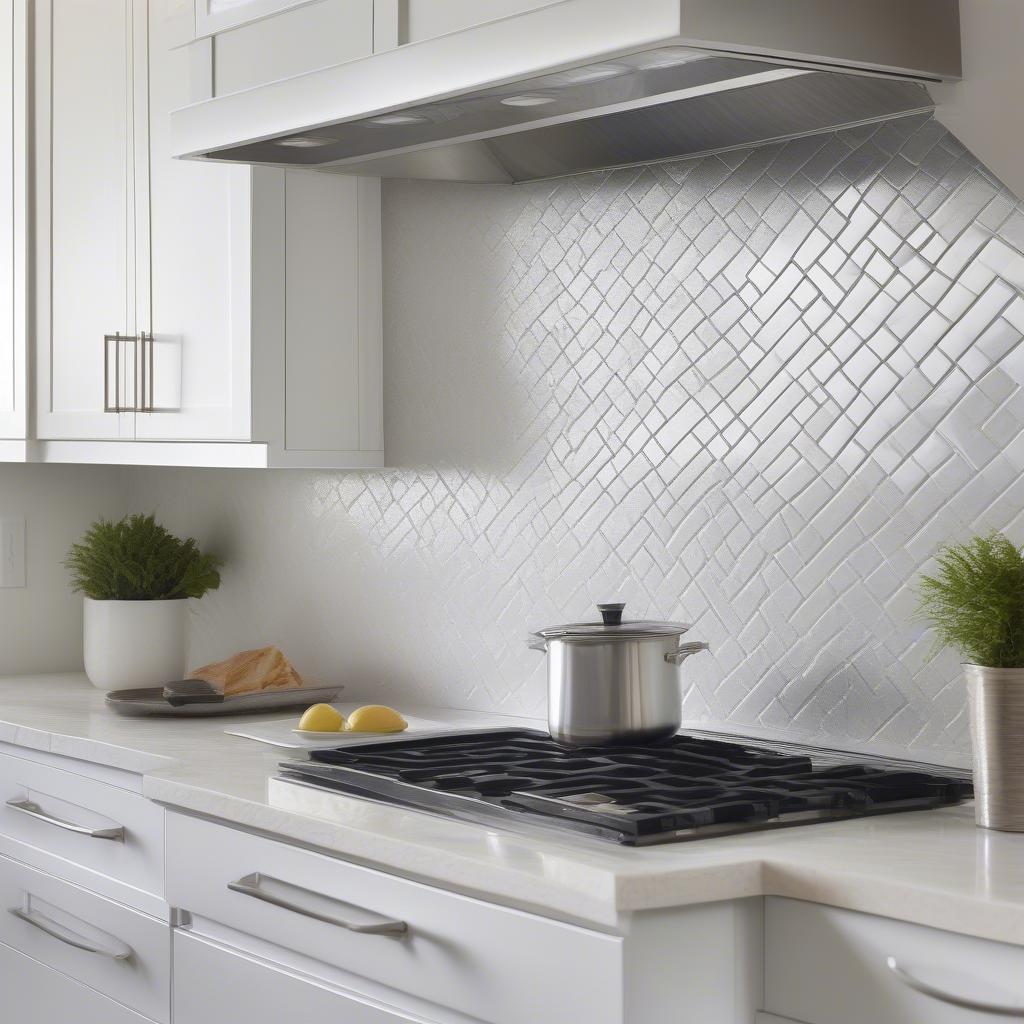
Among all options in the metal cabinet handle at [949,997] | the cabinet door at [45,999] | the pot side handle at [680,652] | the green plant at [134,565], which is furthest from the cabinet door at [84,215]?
the metal cabinet handle at [949,997]

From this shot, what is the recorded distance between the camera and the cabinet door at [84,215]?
2.79 meters

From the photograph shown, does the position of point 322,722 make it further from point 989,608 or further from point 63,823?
point 989,608

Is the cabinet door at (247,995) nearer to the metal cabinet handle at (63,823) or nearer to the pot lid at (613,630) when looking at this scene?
the metal cabinet handle at (63,823)

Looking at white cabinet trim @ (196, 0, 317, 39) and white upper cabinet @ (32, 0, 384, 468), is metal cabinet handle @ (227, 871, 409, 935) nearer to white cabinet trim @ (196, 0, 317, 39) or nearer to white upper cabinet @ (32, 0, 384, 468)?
white upper cabinet @ (32, 0, 384, 468)

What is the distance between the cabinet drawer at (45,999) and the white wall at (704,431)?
76cm

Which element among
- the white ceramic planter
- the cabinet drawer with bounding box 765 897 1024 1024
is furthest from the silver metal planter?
the white ceramic planter

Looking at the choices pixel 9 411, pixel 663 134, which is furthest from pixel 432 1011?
pixel 9 411

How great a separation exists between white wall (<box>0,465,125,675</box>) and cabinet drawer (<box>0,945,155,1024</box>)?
38.8 inches

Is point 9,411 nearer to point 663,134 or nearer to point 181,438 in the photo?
point 181,438

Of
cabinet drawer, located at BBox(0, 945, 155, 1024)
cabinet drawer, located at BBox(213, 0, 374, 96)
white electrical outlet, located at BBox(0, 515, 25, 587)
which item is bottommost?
cabinet drawer, located at BBox(0, 945, 155, 1024)

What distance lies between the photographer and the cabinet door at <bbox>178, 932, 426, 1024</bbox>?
1631 millimetres

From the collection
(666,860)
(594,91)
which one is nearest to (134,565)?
(594,91)

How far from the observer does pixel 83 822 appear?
7.43ft

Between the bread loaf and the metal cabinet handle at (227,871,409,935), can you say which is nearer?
the metal cabinet handle at (227,871,409,935)
